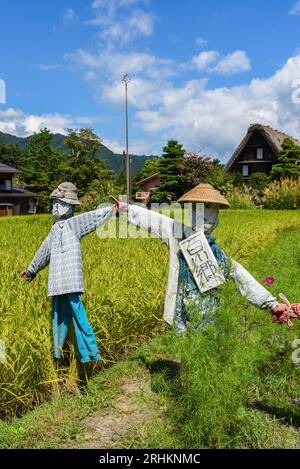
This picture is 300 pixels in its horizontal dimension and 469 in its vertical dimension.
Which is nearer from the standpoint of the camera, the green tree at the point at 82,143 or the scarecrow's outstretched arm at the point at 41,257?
the scarecrow's outstretched arm at the point at 41,257

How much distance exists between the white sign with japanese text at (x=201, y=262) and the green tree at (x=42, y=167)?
29.9 m

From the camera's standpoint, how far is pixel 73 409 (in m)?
2.64

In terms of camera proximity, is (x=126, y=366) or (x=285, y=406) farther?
(x=126, y=366)

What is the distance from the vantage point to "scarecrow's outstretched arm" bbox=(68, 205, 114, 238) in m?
2.89

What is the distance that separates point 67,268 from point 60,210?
1.26ft

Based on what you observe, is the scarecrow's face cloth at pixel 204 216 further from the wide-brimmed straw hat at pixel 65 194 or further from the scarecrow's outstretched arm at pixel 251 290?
the wide-brimmed straw hat at pixel 65 194

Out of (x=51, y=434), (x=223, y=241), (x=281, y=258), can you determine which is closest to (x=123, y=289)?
(x=51, y=434)

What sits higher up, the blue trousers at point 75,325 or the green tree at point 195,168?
the green tree at point 195,168

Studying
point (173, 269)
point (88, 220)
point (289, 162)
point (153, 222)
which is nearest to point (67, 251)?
point (88, 220)

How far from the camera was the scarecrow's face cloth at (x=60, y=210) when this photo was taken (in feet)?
9.50

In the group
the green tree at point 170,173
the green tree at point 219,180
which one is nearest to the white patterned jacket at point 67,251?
the green tree at point 219,180
